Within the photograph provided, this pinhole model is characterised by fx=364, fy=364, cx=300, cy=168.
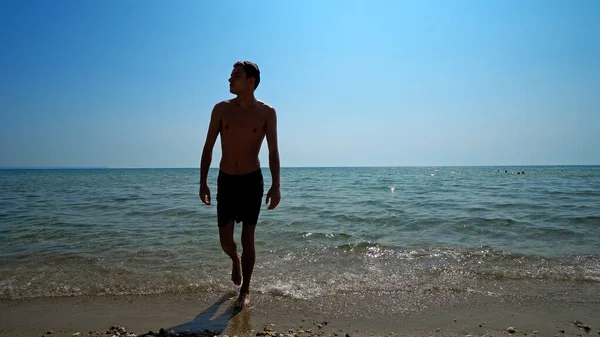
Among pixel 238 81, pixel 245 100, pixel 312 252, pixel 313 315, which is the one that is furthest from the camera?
pixel 312 252

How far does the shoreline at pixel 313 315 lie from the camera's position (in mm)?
2967

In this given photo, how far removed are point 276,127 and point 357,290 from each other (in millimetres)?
1970

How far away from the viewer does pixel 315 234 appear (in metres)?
7.13

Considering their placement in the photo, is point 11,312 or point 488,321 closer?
point 488,321

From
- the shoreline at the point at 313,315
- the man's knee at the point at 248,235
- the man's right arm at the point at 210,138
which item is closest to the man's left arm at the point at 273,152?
the man's knee at the point at 248,235

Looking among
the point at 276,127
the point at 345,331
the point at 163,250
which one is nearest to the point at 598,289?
the point at 345,331

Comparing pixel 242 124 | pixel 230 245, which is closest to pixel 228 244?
pixel 230 245

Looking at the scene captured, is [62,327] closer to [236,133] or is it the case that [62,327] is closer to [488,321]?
[236,133]

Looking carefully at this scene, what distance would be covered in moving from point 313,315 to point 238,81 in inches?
90.3

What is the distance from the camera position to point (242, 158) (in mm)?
3609

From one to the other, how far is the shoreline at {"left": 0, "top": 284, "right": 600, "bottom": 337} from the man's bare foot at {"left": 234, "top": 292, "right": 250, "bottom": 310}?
0.23 ft

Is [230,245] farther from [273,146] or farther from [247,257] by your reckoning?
[273,146]

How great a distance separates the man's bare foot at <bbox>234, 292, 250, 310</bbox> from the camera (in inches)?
136

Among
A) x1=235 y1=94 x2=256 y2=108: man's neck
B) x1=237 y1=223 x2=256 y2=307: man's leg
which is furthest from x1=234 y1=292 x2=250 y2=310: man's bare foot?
x1=235 y1=94 x2=256 y2=108: man's neck
